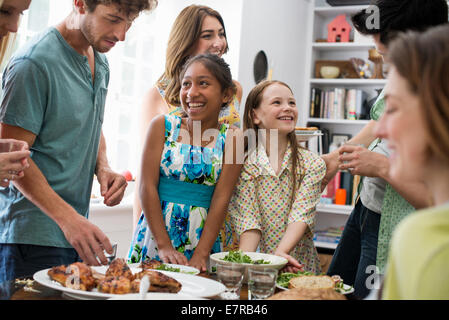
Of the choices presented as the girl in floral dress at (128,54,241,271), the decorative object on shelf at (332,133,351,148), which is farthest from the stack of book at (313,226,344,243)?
the girl in floral dress at (128,54,241,271)

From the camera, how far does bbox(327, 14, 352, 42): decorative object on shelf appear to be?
506cm

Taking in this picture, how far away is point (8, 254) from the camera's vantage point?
1.47 metres

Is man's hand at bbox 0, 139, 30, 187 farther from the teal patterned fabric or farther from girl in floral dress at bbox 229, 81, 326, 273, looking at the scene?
the teal patterned fabric

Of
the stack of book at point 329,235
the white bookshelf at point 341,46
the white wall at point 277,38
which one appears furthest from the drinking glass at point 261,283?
the white bookshelf at point 341,46

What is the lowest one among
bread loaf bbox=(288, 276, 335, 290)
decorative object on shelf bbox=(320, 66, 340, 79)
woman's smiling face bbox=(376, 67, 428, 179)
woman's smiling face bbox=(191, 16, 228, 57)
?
bread loaf bbox=(288, 276, 335, 290)

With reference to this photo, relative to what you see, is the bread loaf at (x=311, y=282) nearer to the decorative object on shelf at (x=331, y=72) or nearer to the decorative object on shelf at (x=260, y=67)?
the decorative object on shelf at (x=260, y=67)

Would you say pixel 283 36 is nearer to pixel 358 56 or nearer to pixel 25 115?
pixel 358 56

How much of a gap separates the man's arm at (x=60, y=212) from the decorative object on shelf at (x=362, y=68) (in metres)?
4.09

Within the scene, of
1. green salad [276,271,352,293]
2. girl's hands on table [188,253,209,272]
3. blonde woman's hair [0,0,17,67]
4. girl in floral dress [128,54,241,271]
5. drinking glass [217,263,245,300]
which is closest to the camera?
drinking glass [217,263,245,300]

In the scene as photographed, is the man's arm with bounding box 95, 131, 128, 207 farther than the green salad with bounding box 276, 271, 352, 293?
Yes

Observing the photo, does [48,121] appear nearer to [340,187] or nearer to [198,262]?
[198,262]

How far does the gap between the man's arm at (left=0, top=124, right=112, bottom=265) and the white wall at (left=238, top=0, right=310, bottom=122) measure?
2.62m
